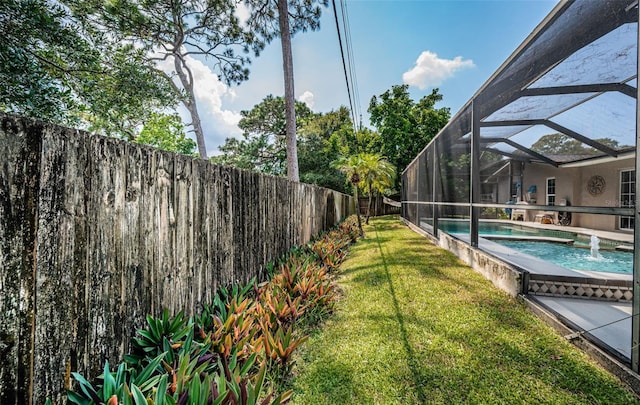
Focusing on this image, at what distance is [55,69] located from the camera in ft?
13.0

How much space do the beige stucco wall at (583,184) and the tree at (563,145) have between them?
25cm

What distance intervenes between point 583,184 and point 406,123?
12.7 m

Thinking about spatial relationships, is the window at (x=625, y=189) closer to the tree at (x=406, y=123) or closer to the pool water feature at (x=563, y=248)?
the pool water feature at (x=563, y=248)

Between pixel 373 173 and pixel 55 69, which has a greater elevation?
pixel 55 69

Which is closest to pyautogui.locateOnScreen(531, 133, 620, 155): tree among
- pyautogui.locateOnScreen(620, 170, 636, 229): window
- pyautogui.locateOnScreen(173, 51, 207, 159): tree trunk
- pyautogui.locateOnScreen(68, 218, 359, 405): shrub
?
pyautogui.locateOnScreen(620, 170, 636, 229): window

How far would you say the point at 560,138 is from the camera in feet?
15.5

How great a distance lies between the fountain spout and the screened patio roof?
57.3 inches

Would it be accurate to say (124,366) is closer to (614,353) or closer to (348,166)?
(614,353)

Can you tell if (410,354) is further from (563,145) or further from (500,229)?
(500,229)

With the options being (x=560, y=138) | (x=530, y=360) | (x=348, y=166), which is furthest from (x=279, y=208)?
(x=348, y=166)

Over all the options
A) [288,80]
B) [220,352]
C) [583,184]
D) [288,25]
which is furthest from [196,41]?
[583,184]

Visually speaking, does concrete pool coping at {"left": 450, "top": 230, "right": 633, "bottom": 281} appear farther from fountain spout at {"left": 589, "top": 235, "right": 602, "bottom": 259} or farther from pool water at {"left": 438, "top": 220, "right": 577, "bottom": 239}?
fountain spout at {"left": 589, "top": 235, "right": 602, "bottom": 259}

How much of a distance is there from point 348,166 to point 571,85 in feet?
28.2

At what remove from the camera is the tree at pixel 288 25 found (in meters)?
7.42
